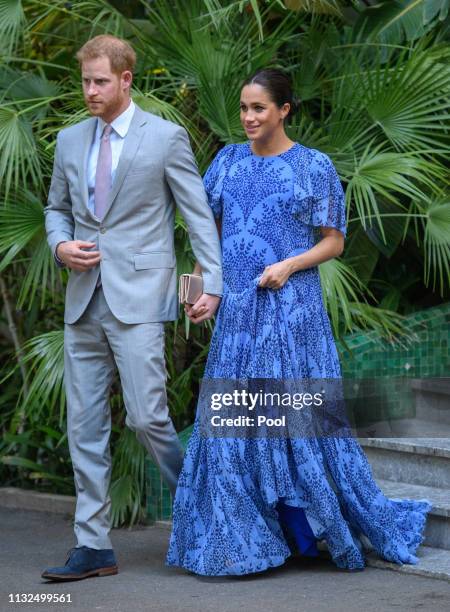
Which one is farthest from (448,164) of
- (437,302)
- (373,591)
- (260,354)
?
(373,591)

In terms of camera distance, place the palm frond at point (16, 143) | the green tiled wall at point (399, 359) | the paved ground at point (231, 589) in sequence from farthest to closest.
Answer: the green tiled wall at point (399, 359) → the palm frond at point (16, 143) → the paved ground at point (231, 589)

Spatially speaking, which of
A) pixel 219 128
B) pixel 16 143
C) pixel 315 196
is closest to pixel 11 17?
pixel 16 143

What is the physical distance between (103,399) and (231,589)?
84 centimetres

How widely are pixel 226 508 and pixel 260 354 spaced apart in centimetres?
56

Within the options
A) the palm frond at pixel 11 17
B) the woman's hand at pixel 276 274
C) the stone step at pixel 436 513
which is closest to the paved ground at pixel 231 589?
the stone step at pixel 436 513

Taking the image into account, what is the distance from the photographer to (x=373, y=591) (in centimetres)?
454

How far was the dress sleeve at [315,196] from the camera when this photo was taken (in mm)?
4832

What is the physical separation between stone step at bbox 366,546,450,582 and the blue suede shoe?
37.8 inches

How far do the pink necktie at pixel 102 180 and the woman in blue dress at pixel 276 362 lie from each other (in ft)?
1.36

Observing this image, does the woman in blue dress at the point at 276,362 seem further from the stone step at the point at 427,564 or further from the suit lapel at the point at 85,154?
the suit lapel at the point at 85,154

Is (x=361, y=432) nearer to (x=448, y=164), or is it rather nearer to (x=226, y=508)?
(x=226, y=508)

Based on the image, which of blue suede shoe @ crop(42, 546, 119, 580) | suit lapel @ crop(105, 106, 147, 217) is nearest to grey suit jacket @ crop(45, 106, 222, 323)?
suit lapel @ crop(105, 106, 147, 217)

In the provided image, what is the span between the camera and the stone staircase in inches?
193

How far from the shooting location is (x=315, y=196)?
484 cm
